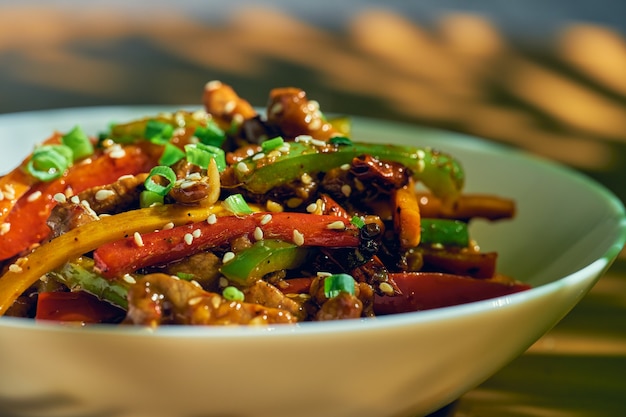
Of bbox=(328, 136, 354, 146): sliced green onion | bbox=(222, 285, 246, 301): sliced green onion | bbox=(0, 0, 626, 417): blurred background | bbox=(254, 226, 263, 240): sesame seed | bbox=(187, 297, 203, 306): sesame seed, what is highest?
bbox=(328, 136, 354, 146): sliced green onion

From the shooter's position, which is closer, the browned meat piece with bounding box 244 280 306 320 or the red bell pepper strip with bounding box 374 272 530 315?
the browned meat piece with bounding box 244 280 306 320

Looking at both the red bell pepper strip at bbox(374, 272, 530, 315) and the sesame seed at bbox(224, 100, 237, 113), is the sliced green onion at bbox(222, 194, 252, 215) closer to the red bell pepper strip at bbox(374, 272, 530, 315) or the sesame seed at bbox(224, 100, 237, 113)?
the red bell pepper strip at bbox(374, 272, 530, 315)

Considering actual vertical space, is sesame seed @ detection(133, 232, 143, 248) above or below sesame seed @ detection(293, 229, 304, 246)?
below

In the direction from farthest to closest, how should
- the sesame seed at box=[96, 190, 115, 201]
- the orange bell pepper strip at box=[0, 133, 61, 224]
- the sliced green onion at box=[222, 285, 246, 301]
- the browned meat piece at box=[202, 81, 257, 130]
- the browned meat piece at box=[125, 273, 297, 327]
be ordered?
the browned meat piece at box=[202, 81, 257, 130]
the orange bell pepper strip at box=[0, 133, 61, 224]
the sesame seed at box=[96, 190, 115, 201]
the sliced green onion at box=[222, 285, 246, 301]
the browned meat piece at box=[125, 273, 297, 327]

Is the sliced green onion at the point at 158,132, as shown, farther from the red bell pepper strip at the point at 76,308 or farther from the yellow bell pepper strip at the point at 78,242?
the red bell pepper strip at the point at 76,308

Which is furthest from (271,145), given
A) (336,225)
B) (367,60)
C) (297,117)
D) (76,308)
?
(367,60)

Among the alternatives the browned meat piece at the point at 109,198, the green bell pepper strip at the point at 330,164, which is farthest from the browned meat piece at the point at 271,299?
the browned meat piece at the point at 109,198

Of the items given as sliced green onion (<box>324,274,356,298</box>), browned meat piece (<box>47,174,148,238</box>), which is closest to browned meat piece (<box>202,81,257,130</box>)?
browned meat piece (<box>47,174,148,238</box>)

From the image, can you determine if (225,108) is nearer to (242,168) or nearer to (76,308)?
(242,168)

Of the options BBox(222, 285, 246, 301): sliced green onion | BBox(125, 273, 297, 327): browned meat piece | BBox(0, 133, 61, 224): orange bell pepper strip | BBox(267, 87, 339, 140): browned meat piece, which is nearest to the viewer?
BBox(125, 273, 297, 327): browned meat piece
